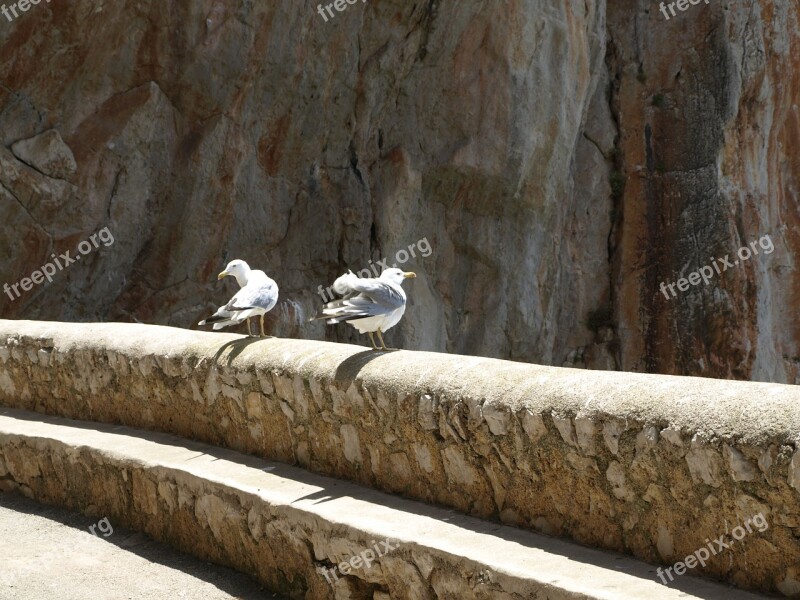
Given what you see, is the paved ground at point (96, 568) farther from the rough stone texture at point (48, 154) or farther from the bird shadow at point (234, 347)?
the rough stone texture at point (48, 154)

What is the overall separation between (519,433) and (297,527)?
1.16 metres

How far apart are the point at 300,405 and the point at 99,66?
9.40m

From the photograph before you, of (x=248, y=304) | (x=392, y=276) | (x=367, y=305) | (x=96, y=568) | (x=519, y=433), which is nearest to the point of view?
(x=519, y=433)

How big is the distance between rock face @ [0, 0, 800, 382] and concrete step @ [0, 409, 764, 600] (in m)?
6.98

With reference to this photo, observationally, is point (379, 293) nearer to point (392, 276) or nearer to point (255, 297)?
point (392, 276)

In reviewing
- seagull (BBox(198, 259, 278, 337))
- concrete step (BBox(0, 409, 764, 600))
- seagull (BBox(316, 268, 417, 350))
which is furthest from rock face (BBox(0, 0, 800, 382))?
seagull (BBox(316, 268, 417, 350))

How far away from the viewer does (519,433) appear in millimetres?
4008

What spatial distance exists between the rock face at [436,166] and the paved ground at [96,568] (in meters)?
7.35

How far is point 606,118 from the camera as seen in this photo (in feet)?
70.2

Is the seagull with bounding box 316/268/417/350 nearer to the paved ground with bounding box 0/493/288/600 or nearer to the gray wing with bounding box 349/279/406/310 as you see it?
the gray wing with bounding box 349/279/406/310

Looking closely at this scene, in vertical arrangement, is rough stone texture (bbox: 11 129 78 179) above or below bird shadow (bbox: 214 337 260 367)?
above

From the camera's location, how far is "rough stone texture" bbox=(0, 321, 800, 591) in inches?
129

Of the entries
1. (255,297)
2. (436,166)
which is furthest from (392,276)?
(436,166)

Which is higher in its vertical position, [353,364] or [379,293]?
[379,293]
